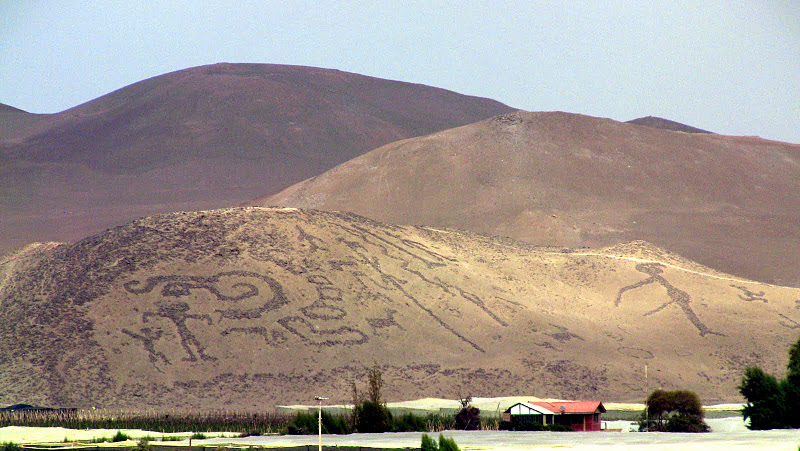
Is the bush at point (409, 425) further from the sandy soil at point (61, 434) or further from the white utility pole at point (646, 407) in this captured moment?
the white utility pole at point (646, 407)

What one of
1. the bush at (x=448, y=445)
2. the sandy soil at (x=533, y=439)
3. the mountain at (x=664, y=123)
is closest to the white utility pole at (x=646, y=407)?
the sandy soil at (x=533, y=439)

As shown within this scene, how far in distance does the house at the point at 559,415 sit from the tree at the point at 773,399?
545 centimetres

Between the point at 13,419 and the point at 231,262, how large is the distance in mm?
22500

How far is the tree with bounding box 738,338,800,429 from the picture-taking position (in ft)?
106

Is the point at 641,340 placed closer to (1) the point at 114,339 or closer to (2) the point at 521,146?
(1) the point at 114,339

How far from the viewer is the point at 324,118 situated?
168 m

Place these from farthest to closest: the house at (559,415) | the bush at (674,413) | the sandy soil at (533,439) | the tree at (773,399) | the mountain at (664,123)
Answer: the mountain at (664,123)
the house at (559,415)
the bush at (674,413)
the tree at (773,399)
the sandy soil at (533,439)

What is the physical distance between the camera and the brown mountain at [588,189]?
86.9m

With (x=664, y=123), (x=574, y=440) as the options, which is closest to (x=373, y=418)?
(x=574, y=440)

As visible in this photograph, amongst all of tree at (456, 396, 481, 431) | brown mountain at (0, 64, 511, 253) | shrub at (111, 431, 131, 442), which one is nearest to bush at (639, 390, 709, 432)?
tree at (456, 396, 481, 431)

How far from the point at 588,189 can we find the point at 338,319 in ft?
149

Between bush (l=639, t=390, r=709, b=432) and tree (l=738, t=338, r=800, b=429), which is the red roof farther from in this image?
tree (l=738, t=338, r=800, b=429)

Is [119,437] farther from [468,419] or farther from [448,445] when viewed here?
[448,445]

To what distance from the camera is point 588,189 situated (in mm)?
97688
